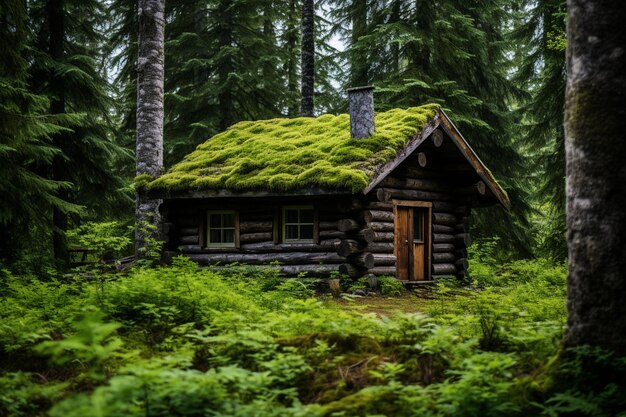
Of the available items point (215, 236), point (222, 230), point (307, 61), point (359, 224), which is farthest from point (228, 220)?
point (307, 61)

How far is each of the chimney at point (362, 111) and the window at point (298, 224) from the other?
2206 millimetres

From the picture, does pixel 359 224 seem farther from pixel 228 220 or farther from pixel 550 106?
pixel 550 106

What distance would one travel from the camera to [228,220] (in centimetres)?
1511

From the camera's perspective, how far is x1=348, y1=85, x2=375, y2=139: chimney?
13.9 meters

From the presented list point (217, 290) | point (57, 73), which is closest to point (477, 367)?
point (217, 290)

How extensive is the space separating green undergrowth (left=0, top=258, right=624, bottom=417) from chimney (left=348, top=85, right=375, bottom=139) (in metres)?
7.13

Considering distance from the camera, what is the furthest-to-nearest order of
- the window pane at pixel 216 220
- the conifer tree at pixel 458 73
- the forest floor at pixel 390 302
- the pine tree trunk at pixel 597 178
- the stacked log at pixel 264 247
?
the conifer tree at pixel 458 73 < the window pane at pixel 216 220 < the stacked log at pixel 264 247 < the forest floor at pixel 390 302 < the pine tree trunk at pixel 597 178

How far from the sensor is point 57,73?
1658 centimetres

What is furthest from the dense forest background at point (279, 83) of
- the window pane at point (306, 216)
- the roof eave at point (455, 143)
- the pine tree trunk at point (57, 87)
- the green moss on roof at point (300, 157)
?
the window pane at point (306, 216)

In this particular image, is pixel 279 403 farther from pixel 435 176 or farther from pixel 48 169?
pixel 48 169

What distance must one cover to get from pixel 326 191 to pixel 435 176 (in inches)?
188

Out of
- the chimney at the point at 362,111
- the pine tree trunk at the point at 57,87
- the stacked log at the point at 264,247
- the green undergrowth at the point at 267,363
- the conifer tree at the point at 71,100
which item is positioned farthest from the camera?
the pine tree trunk at the point at 57,87

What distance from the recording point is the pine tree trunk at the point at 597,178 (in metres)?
4.56

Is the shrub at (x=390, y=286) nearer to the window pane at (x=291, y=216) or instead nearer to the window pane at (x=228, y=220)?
the window pane at (x=291, y=216)
